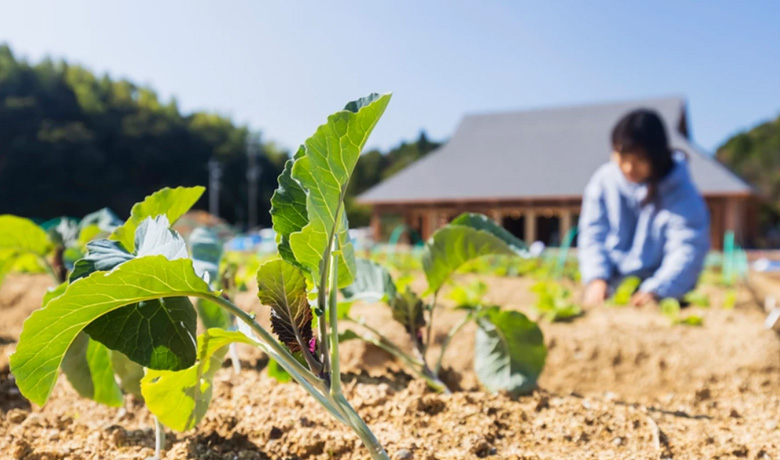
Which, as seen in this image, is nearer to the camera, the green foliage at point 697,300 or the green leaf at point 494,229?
the green leaf at point 494,229

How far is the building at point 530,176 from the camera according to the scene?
17.3 meters

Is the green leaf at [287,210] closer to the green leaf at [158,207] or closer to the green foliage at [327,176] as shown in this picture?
the green foliage at [327,176]

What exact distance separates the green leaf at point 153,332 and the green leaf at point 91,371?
0.44m

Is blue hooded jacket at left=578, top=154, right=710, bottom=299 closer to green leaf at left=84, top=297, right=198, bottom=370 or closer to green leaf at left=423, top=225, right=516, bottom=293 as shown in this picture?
green leaf at left=423, top=225, right=516, bottom=293

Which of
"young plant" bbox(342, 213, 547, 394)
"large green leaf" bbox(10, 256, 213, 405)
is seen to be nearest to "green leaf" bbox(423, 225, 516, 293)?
"young plant" bbox(342, 213, 547, 394)

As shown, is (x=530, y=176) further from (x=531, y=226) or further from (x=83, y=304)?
(x=83, y=304)

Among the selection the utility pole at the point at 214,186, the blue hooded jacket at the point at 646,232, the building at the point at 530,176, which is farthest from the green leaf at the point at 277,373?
the utility pole at the point at 214,186

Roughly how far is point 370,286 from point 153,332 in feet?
2.34

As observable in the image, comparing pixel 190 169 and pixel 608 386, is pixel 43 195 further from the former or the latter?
pixel 608 386

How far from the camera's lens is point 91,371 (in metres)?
1.30

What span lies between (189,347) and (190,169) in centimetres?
5181

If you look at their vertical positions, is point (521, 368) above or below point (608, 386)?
above

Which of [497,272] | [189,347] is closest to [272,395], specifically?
[189,347]

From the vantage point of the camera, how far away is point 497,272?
6.93m
